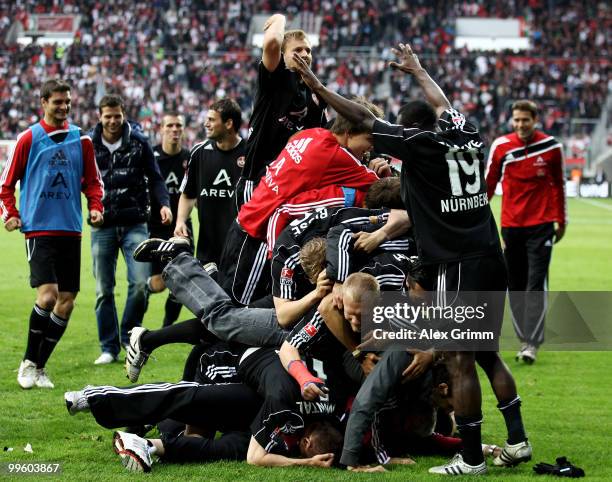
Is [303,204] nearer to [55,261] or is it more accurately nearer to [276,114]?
[276,114]

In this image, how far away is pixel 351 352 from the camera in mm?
6086

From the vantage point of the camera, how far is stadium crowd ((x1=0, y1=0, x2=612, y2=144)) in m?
45.4

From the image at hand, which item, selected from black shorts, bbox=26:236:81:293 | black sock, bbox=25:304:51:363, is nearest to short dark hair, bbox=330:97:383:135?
black shorts, bbox=26:236:81:293

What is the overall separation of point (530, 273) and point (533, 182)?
91 cm

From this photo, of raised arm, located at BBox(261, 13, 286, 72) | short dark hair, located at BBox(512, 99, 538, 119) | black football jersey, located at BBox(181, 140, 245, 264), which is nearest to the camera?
raised arm, located at BBox(261, 13, 286, 72)

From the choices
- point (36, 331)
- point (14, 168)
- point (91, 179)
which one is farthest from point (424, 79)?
point (36, 331)

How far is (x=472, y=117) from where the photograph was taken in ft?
145

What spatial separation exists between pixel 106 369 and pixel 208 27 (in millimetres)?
46363

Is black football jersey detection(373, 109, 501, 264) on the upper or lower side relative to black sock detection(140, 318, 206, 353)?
upper

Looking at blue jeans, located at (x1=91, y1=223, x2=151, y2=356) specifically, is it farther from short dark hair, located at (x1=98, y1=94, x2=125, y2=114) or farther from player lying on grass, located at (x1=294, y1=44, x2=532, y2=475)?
player lying on grass, located at (x1=294, y1=44, x2=532, y2=475)

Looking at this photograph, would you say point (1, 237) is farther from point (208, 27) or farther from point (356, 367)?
point (208, 27)

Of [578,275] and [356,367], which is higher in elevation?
[356,367]

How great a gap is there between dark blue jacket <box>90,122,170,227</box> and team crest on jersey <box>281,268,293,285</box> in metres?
3.54

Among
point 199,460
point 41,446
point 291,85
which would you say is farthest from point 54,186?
point 199,460
